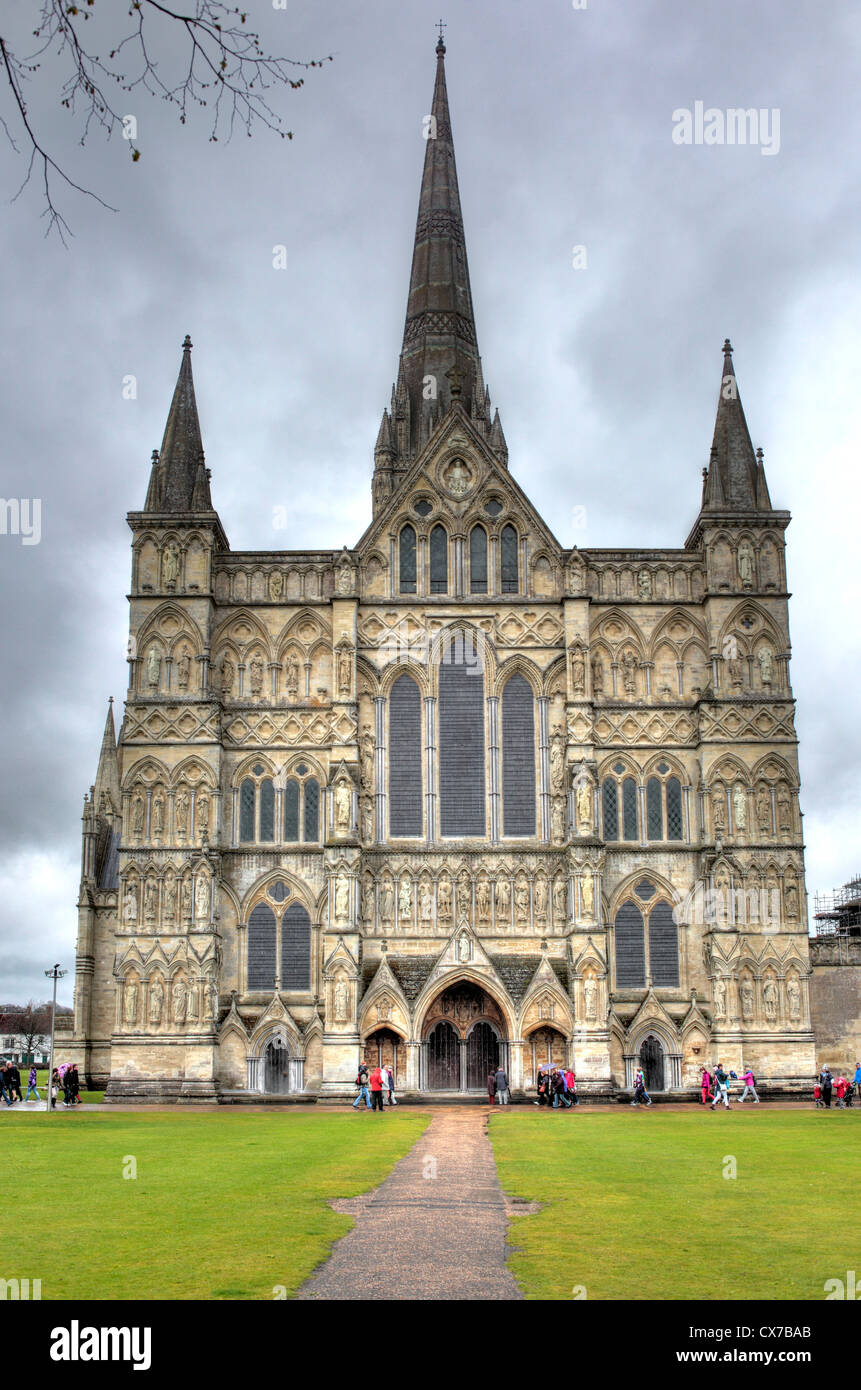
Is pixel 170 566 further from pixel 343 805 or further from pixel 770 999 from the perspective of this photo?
pixel 770 999

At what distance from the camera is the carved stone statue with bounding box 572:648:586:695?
49688mm

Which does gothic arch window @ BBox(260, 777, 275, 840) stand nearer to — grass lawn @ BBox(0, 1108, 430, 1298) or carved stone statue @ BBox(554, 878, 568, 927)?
carved stone statue @ BBox(554, 878, 568, 927)

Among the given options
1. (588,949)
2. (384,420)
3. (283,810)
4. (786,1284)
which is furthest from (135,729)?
(786,1284)

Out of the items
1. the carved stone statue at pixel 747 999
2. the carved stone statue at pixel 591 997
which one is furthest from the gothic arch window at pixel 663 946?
the carved stone statue at pixel 591 997

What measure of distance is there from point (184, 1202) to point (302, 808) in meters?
31.9

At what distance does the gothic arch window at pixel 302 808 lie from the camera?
163 feet

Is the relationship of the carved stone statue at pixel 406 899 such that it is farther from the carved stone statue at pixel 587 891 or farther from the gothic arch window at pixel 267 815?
the carved stone statue at pixel 587 891

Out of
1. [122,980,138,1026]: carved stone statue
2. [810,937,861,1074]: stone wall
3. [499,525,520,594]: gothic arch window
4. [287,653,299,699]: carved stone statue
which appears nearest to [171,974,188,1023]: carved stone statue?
[122,980,138,1026]: carved stone statue

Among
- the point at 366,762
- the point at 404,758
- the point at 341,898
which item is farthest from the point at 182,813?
the point at 404,758

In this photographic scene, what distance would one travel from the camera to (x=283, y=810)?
49875mm

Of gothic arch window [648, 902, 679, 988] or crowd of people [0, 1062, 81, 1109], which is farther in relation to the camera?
gothic arch window [648, 902, 679, 988]

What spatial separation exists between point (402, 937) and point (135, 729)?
1220cm

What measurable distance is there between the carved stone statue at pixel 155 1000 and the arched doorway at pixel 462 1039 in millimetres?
9203

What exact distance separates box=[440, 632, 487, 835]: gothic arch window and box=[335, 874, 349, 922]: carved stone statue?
443 centimetres
